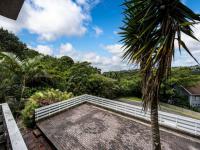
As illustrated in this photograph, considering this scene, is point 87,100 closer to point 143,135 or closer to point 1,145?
point 143,135

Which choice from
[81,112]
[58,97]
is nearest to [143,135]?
[81,112]

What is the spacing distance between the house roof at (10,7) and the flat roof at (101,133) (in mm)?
4420

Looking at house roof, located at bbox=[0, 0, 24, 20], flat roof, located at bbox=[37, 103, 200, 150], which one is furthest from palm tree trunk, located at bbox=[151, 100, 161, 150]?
house roof, located at bbox=[0, 0, 24, 20]

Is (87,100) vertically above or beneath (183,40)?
beneath

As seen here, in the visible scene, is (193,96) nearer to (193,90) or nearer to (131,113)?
(193,90)

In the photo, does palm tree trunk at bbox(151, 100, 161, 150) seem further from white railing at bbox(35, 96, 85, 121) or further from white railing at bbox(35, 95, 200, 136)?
white railing at bbox(35, 96, 85, 121)

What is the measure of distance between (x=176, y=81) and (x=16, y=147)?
2724 cm

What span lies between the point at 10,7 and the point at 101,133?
5.29 metres

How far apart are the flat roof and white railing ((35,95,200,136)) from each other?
432 millimetres

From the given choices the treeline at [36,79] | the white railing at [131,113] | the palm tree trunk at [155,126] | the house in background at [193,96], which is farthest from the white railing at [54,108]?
the house in background at [193,96]

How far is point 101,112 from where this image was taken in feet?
25.6

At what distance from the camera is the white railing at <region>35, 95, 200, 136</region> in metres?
5.27

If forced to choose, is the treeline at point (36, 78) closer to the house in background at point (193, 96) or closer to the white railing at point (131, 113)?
the white railing at point (131, 113)

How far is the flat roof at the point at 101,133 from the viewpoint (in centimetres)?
464
